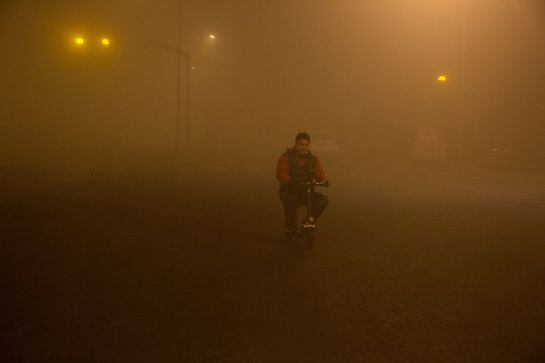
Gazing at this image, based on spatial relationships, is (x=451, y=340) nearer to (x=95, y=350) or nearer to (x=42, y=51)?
(x=95, y=350)

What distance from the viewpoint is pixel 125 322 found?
5.81 meters

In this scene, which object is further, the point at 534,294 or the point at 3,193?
the point at 3,193

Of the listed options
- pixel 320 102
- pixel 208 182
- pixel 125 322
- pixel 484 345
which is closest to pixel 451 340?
pixel 484 345

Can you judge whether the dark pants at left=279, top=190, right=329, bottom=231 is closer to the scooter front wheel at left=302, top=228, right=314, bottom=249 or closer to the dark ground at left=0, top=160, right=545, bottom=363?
the scooter front wheel at left=302, top=228, right=314, bottom=249

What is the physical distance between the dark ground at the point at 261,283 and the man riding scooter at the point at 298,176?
602mm

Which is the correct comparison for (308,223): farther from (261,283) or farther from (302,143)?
(261,283)

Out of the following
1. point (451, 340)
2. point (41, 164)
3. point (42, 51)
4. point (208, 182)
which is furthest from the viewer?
point (42, 51)

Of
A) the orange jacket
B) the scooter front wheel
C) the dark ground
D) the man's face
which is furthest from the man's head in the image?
the dark ground

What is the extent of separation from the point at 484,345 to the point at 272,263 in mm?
3746

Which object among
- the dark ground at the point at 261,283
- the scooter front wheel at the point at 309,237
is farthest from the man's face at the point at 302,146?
the dark ground at the point at 261,283

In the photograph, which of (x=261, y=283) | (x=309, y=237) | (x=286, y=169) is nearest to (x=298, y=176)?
(x=286, y=169)

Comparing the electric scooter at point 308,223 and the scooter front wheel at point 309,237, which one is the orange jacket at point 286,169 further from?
the scooter front wheel at point 309,237

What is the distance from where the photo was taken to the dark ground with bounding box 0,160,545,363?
5242 mm

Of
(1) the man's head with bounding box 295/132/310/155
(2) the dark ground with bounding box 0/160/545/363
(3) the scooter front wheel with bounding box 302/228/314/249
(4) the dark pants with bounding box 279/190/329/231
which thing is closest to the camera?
(2) the dark ground with bounding box 0/160/545/363
